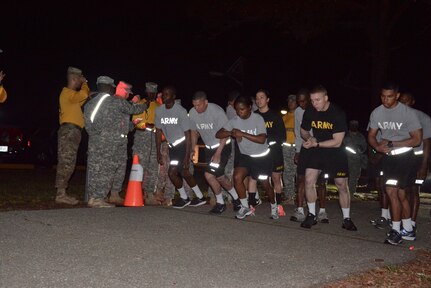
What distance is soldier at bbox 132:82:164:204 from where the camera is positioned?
Result: 33.0 ft

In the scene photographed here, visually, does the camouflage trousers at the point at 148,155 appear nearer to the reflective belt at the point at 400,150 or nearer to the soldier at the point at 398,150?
the soldier at the point at 398,150

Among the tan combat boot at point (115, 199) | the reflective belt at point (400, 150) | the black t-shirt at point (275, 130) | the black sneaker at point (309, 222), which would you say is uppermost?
the black t-shirt at point (275, 130)

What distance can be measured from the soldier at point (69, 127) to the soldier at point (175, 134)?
Answer: 1229 millimetres

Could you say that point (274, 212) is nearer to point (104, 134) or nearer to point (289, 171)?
point (289, 171)

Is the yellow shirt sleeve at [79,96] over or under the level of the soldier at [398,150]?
over

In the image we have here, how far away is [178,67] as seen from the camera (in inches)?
1735

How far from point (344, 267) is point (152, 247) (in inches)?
75.2

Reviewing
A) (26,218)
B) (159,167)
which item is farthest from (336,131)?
(26,218)

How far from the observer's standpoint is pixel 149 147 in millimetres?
10141

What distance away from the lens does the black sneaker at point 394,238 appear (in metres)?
6.96

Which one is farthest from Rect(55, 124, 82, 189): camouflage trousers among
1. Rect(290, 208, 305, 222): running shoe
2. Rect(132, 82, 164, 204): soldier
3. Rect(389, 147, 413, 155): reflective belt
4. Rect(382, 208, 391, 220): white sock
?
Rect(389, 147, 413, 155): reflective belt

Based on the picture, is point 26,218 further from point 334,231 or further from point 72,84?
point 334,231

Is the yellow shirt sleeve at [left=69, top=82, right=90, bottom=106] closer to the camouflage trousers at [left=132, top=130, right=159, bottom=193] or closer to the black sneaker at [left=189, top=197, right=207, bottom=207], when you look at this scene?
the camouflage trousers at [left=132, top=130, right=159, bottom=193]

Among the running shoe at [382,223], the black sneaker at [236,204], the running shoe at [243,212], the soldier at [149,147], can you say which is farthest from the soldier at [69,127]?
the running shoe at [382,223]
